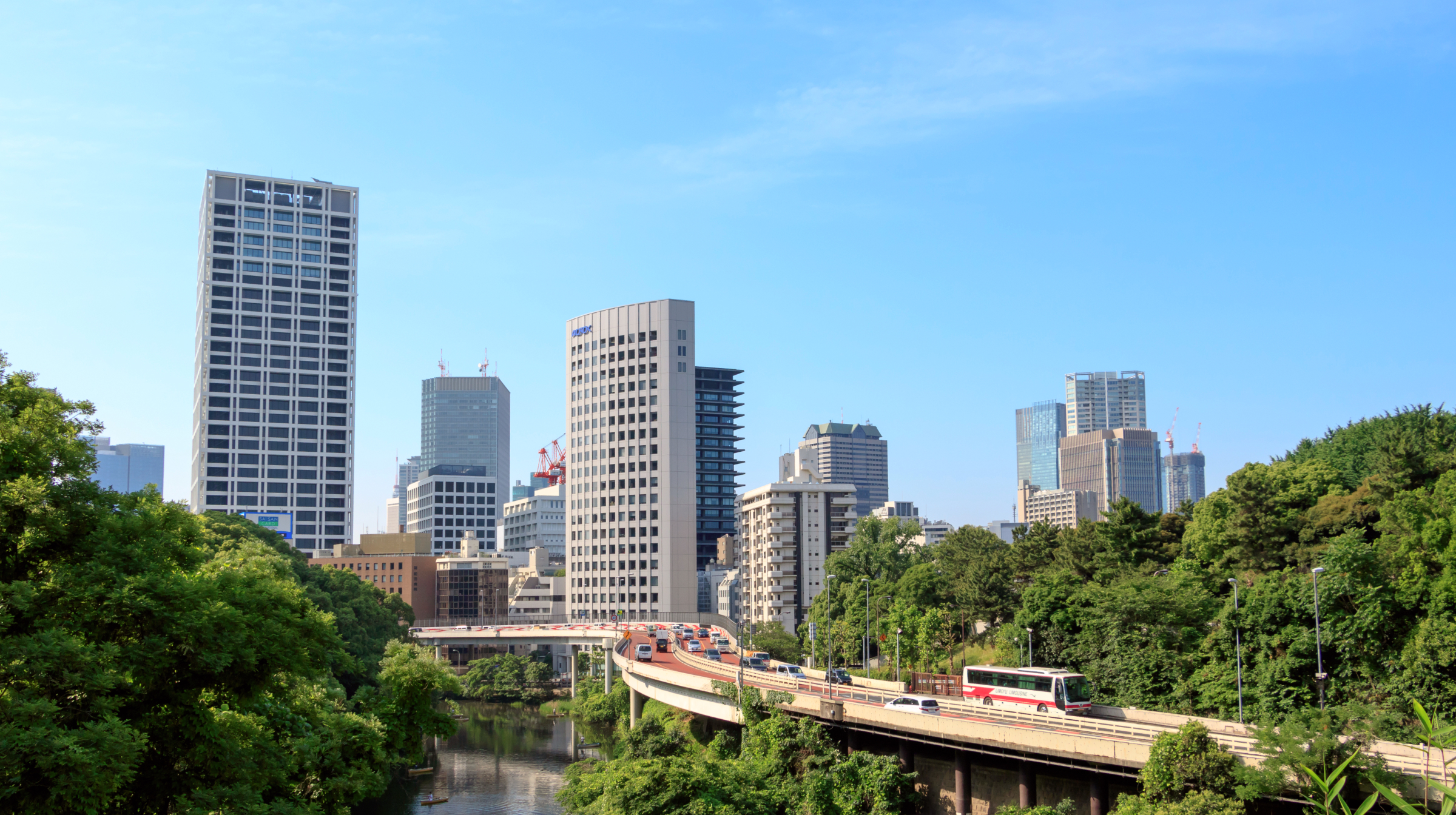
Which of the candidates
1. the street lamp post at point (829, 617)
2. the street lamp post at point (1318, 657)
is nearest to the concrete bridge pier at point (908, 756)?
the street lamp post at point (1318, 657)

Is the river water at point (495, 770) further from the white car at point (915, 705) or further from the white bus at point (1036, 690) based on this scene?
the white bus at point (1036, 690)

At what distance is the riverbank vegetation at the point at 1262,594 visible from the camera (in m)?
57.3

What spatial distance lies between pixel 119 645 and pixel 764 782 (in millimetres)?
47692

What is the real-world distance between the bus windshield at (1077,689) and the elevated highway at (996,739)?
1.43m

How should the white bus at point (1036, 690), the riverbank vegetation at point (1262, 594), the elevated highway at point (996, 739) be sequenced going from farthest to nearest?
the white bus at point (1036, 690), the riverbank vegetation at point (1262, 594), the elevated highway at point (996, 739)

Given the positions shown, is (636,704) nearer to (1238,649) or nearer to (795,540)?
(1238,649)

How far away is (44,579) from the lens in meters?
26.6

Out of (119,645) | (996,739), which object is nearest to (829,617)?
(996,739)

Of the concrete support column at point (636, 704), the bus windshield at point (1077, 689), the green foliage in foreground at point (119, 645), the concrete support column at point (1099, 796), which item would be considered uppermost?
the green foliage in foreground at point (119, 645)

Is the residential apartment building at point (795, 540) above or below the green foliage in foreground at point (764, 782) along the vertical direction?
above

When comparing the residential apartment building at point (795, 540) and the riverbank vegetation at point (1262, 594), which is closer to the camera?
the riverbank vegetation at point (1262, 594)

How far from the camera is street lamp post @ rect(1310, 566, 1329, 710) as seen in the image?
53312mm

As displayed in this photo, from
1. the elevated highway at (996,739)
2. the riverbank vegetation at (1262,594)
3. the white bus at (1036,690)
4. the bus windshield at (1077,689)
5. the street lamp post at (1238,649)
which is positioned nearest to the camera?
the elevated highway at (996,739)

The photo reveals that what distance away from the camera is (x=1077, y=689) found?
64.9 m
